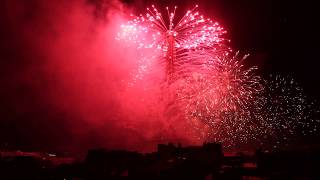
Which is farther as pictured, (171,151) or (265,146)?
(265,146)

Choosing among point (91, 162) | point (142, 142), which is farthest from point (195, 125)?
point (91, 162)

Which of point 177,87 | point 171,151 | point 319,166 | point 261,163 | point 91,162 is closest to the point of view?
point 319,166

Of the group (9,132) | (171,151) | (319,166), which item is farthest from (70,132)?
(319,166)

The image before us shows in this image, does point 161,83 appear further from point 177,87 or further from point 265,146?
point 265,146

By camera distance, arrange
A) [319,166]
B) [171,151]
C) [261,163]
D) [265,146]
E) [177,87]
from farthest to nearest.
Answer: [265,146] → [177,87] → [171,151] → [261,163] → [319,166]

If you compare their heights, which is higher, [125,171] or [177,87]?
[177,87]

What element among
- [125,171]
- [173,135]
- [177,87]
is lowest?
[125,171]
